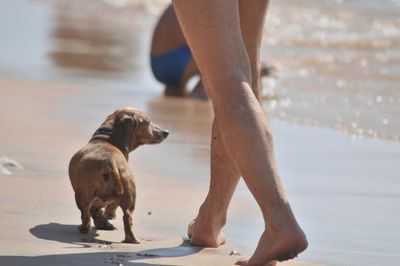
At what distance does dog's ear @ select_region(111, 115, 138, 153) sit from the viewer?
498 cm

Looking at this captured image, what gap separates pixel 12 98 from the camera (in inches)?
333

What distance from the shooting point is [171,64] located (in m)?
9.85

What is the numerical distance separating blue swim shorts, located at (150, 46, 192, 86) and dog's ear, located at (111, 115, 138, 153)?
4.69 m

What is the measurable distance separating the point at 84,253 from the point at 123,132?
3.01ft

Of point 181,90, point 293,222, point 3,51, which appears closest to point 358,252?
point 293,222

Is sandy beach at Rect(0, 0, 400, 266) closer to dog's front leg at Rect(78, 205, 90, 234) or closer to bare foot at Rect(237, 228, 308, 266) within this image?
dog's front leg at Rect(78, 205, 90, 234)

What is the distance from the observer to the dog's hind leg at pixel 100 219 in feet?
15.8

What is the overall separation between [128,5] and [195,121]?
11277mm

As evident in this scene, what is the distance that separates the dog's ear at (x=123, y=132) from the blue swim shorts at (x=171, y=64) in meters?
4.69

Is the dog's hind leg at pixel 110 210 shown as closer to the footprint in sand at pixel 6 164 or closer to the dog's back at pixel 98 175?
the dog's back at pixel 98 175

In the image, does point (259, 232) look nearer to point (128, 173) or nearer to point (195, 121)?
point (128, 173)

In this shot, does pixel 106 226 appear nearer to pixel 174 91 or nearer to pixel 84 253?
pixel 84 253

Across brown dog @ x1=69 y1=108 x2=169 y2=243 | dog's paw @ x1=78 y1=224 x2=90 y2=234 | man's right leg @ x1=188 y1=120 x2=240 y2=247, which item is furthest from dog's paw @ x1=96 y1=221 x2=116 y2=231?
man's right leg @ x1=188 y1=120 x2=240 y2=247

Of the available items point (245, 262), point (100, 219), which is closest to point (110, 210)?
point (100, 219)
